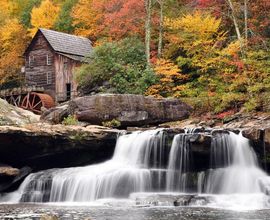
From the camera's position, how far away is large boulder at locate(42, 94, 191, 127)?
70.1 ft

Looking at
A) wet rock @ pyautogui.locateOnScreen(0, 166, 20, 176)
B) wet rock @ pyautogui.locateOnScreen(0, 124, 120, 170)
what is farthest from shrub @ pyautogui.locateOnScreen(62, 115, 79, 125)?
wet rock @ pyautogui.locateOnScreen(0, 166, 20, 176)

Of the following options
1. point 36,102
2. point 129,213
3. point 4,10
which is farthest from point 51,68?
point 129,213

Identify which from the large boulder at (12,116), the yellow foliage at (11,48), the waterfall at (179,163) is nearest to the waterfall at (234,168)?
the waterfall at (179,163)

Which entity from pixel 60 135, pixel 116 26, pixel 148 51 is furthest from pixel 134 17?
pixel 60 135

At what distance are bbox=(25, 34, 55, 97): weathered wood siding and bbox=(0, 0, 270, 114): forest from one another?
14.4ft

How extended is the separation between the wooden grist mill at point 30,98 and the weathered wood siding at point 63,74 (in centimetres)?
120

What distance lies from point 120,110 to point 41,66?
56.6ft

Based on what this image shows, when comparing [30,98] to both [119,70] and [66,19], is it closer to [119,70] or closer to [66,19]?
[66,19]

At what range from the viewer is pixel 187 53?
27.4 m

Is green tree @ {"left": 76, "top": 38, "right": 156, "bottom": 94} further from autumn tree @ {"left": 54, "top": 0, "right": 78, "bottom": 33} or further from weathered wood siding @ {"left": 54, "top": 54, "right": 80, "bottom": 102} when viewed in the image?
autumn tree @ {"left": 54, "top": 0, "right": 78, "bottom": 33}

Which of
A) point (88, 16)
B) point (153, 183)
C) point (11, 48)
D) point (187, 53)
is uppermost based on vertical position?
point (88, 16)

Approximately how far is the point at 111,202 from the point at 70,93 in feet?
68.6

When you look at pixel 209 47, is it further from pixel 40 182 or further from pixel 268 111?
pixel 40 182

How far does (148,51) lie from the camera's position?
95.1 ft
